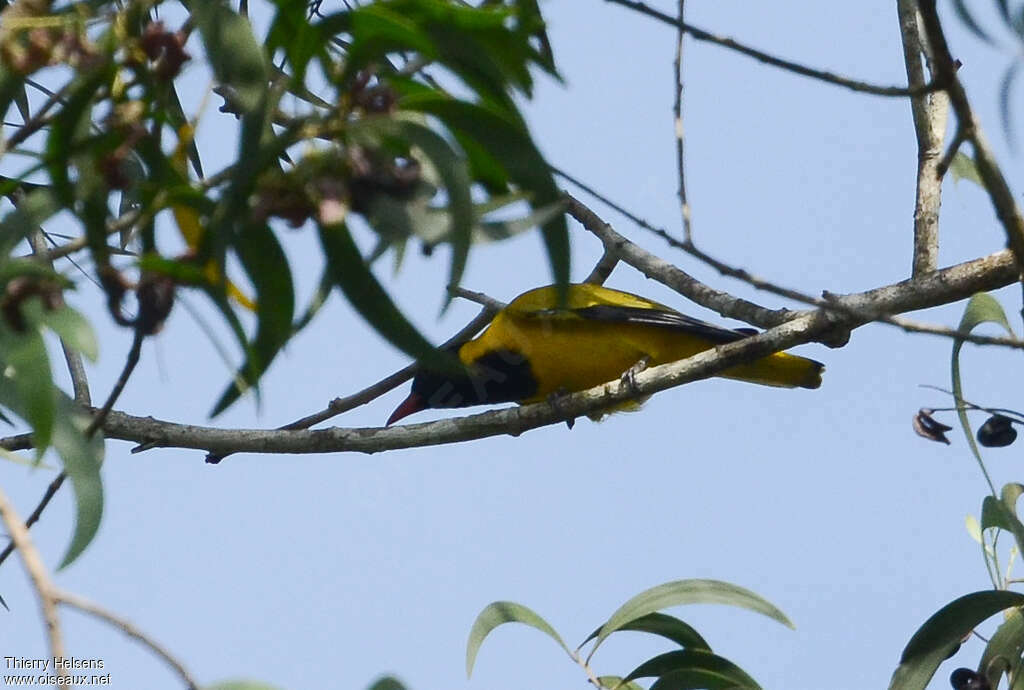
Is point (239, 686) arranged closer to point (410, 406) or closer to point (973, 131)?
point (973, 131)

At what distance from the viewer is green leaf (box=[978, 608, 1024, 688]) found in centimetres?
314

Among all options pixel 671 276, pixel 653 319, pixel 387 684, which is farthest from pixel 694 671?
pixel 653 319

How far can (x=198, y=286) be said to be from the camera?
1686mm

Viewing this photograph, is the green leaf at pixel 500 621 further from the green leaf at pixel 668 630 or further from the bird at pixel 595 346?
the bird at pixel 595 346

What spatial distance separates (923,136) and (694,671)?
166 cm

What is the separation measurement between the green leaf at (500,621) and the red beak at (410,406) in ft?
7.20

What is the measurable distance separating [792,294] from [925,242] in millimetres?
Result: 1670

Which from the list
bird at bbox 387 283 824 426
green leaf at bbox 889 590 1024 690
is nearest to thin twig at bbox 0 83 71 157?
green leaf at bbox 889 590 1024 690

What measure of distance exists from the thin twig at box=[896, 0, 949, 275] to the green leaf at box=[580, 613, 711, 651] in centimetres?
115

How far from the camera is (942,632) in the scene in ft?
10.3

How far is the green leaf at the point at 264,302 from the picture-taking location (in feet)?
5.84

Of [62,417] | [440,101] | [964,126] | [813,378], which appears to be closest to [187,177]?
[440,101]

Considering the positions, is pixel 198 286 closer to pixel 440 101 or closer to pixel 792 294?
pixel 440 101

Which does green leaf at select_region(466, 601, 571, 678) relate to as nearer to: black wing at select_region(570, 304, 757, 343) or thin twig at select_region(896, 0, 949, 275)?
thin twig at select_region(896, 0, 949, 275)
